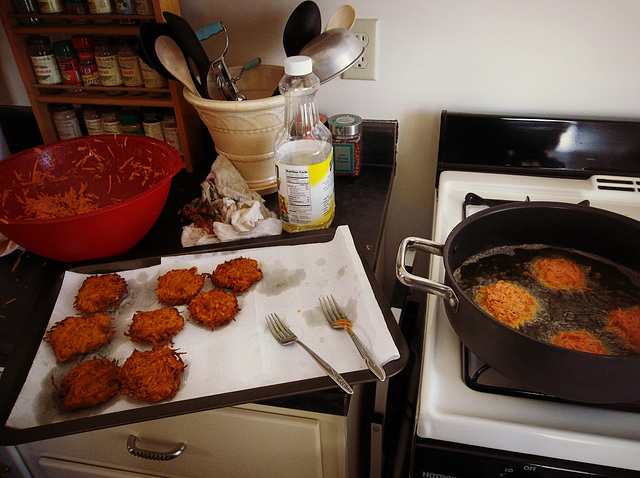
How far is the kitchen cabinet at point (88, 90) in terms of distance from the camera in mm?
969

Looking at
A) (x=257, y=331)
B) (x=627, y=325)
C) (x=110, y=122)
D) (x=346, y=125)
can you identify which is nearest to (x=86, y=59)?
(x=110, y=122)

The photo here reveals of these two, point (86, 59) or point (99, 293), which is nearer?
point (99, 293)

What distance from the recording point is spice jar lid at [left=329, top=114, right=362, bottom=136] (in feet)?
3.19

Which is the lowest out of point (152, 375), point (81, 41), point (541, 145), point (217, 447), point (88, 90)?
point (217, 447)

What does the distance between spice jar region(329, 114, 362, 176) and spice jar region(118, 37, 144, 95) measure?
43 cm

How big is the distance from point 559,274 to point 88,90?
3.36 feet

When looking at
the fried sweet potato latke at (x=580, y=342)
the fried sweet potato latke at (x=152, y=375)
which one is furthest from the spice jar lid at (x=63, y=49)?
the fried sweet potato latke at (x=580, y=342)

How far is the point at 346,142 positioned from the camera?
100 cm

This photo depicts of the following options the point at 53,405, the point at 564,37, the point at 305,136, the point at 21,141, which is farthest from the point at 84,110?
the point at 564,37

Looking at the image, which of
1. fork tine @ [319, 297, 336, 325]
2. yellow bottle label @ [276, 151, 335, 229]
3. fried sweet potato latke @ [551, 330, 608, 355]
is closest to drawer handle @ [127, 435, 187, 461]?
fork tine @ [319, 297, 336, 325]

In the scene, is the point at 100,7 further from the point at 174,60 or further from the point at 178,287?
the point at 178,287

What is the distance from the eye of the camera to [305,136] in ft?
2.85

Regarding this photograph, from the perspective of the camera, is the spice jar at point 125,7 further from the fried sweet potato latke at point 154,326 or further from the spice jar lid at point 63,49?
the fried sweet potato latke at point 154,326

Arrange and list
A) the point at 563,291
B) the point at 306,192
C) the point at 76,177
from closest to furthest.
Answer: the point at 563,291
the point at 306,192
the point at 76,177
